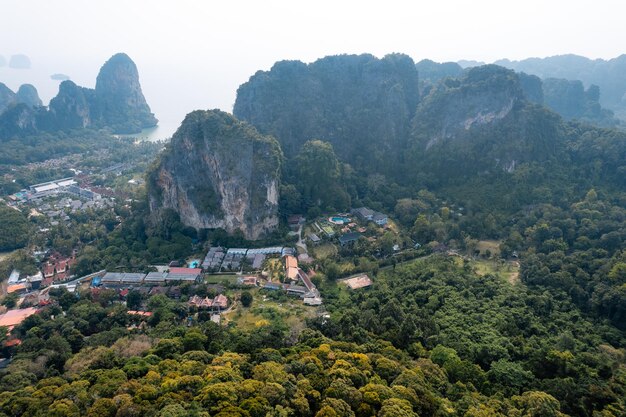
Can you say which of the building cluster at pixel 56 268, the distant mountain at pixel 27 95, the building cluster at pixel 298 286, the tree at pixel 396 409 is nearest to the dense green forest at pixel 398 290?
the tree at pixel 396 409

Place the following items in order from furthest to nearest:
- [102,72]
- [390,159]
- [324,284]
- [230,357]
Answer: [102,72] → [390,159] → [324,284] → [230,357]

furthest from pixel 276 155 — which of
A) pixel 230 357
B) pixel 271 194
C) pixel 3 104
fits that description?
pixel 3 104

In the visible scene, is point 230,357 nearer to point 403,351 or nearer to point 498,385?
point 403,351

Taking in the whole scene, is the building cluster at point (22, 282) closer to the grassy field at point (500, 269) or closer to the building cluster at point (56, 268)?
the building cluster at point (56, 268)

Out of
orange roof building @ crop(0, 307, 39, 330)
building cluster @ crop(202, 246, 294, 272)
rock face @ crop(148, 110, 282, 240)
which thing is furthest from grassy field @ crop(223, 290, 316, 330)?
orange roof building @ crop(0, 307, 39, 330)

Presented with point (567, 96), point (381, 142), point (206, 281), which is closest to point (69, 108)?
point (381, 142)

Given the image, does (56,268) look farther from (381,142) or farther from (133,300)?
(381,142)
